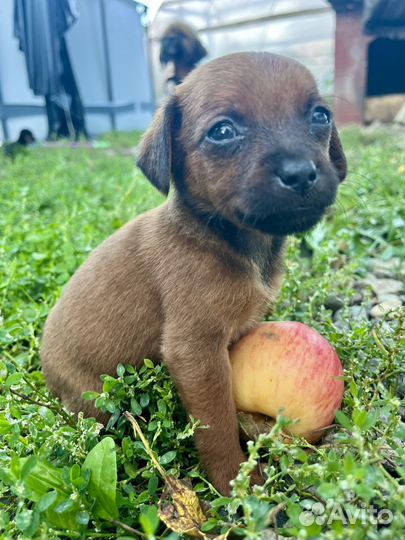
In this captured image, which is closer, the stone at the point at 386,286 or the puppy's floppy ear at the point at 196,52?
the stone at the point at 386,286

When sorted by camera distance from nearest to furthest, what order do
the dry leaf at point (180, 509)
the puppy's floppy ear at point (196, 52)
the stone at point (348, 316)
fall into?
the dry leaf at point (180, 509) → the stone at point (348, 316) → the puppy's floppy ear at point (196, 52)

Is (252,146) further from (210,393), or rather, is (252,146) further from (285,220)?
(210,393)

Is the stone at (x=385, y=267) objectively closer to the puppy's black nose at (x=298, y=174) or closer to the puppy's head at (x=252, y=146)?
the puppy's head at (x=252, y=146)

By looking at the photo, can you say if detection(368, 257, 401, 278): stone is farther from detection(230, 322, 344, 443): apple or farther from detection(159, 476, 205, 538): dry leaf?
detection(159, 476, 205, 538): dry leaf

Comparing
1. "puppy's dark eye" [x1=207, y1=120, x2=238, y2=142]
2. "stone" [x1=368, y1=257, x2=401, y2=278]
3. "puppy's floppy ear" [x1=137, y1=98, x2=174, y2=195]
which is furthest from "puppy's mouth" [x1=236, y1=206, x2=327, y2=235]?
"stone" [x1=368, y1=257, x2=401, y2=278]

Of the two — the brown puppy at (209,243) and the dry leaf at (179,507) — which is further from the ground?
the brown puppy at (209,243)

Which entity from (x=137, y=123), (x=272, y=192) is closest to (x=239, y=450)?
(x=272, y=192)

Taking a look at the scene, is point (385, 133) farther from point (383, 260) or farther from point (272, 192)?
point (272, 192)

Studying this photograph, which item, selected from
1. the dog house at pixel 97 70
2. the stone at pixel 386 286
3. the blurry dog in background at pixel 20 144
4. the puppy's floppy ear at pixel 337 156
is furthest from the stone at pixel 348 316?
the blurry dog in background at pixel 20 144
